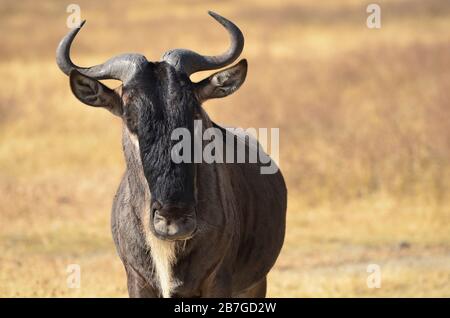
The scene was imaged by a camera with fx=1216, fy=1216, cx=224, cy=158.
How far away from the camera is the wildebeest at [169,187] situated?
8.32 meters

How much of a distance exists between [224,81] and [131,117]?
0.91 m

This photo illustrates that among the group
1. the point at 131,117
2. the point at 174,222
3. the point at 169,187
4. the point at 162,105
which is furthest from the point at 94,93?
the point at 174,222

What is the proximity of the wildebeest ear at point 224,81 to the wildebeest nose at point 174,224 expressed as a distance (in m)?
1.18

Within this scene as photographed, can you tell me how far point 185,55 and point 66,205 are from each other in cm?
1118

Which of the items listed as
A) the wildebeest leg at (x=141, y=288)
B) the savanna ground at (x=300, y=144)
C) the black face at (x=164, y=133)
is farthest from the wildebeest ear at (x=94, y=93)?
the savanna ground at (x=300, y=144)

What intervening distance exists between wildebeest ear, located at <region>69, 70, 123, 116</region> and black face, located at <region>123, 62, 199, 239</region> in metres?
0.15

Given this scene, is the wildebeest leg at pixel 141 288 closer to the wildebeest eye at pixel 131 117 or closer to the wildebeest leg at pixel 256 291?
the wildebeest eye at pixel 131 117

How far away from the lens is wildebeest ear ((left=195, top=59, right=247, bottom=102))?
9055 millimetres

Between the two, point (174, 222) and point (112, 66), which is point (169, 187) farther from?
point (112, 66)

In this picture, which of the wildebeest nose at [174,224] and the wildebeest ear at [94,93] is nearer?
the wildebeest nose at [174,224]

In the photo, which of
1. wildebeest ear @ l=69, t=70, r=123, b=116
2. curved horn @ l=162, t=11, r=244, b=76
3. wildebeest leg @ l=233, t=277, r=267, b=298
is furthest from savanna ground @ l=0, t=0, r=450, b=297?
wildebeest ear @ l=69, t=70, r=123, b=116

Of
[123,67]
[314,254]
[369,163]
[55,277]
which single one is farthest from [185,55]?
[369,163]

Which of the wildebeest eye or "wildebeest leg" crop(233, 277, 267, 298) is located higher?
the wildebeest eye

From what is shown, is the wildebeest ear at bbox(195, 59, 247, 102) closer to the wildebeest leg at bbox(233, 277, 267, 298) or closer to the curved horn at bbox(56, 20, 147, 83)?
the curved horn at bbox(56, 20, 147, 83)
